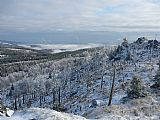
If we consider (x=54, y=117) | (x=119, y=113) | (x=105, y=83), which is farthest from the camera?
(x=105, y=83)

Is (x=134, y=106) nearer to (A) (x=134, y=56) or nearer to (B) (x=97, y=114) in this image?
(B) (x=97, y=114)

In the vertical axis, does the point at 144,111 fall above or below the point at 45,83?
above

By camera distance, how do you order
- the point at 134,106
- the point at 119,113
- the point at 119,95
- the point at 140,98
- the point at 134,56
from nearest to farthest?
the point at 119,113
the point at 134,106
the point at 140,98
the point at 119,95
the point at 134,56

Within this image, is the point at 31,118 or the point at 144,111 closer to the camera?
the point at 31,118

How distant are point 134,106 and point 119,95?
81.7 ft

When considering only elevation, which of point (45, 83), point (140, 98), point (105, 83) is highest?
point (140, 98)

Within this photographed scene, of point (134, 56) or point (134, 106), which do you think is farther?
point (134, 56)

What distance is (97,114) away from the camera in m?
44.3

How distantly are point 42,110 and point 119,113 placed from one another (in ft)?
37.4

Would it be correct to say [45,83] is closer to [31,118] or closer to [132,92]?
[132,92]

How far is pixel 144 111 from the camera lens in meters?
46.1


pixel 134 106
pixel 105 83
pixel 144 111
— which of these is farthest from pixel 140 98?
pixel 105 83

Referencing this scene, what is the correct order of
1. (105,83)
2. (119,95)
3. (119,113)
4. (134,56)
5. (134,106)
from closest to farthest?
(119,113) → (134,106) → (119,95) → (105,83) → (134,56)

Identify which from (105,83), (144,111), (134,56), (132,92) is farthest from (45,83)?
(144,111)
